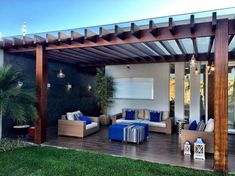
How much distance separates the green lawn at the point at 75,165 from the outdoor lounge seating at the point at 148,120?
4.09 m

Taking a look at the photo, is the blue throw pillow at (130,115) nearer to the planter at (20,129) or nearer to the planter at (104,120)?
the planter at (104,120)

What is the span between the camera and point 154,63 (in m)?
10.8

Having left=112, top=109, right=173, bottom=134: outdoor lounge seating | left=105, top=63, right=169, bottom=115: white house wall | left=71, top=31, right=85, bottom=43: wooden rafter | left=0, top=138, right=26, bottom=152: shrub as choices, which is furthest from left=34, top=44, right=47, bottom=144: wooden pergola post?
left=105, top=63, right=169, bottom=115: white house wall

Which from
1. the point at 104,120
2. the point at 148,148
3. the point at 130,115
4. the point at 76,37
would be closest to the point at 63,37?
the point at 76,37

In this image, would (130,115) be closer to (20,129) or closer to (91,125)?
(91,125)

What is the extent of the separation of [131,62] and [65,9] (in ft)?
13.3

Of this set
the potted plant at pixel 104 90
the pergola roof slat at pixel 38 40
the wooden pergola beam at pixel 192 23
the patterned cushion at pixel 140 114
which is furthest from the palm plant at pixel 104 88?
the wooden pergola beam at pixel 192 23

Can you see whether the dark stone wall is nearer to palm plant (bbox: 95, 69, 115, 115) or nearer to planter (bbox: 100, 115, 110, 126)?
palm plant (bbox: 95, 69, 115, 115)

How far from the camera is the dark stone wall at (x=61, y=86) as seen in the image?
834 centimetres

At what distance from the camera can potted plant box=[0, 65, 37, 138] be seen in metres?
6.12

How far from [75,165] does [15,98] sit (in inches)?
114

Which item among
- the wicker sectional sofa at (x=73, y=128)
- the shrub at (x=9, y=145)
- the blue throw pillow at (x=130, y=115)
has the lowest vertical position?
the shrub at (x=9, y=145)

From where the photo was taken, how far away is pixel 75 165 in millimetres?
5172

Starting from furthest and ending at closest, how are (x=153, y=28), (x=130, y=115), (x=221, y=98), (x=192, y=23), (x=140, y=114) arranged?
(x=140, y=114) < (x=130, y=115) < (x=153, y=28) < (x=221, y=98) < (x=192, y=23)
